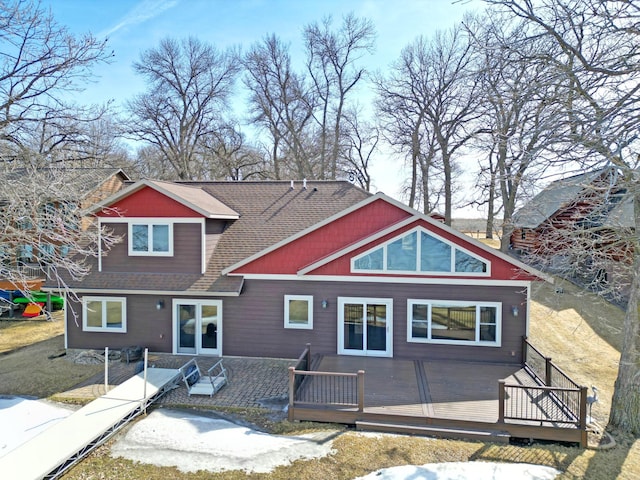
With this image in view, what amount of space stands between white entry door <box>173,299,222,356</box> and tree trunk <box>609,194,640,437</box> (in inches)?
406

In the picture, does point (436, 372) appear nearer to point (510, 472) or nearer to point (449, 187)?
point (510, 472)

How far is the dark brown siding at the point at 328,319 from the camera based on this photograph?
10781 mm

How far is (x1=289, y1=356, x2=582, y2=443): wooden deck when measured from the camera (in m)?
7.57

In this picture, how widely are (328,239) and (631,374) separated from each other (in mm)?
8054

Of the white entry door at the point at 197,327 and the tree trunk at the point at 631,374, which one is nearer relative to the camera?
the tree trunk at the point at 631,374

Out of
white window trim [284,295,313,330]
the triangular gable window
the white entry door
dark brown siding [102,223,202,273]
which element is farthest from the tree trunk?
dark brown siding [102,223,202,273]

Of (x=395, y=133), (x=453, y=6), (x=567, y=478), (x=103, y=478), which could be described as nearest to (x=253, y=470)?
(x=103, y=478)

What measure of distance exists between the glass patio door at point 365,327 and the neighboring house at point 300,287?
3 centimetres

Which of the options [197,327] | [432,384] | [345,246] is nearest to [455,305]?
[432,384]

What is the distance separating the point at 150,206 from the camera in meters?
12.4

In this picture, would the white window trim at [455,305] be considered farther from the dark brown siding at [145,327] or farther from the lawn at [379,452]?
the dark brown siding at [145,327]

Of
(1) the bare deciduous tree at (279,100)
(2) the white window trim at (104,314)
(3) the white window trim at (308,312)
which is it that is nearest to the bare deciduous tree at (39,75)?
(2) the white window trim at (104,314)

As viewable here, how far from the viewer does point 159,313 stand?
12359mm

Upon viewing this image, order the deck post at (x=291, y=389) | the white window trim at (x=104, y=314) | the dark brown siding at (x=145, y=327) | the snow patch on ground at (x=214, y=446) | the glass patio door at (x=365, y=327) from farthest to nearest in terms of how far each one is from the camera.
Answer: the white window trim at (x=104, y=314) < the dark brown siding at (x=145, y=327) < the glass patio door at (x=365, y=327) < the deck post at (x=291, y=389) < the snow patch on ground at (x=214, y=446)
